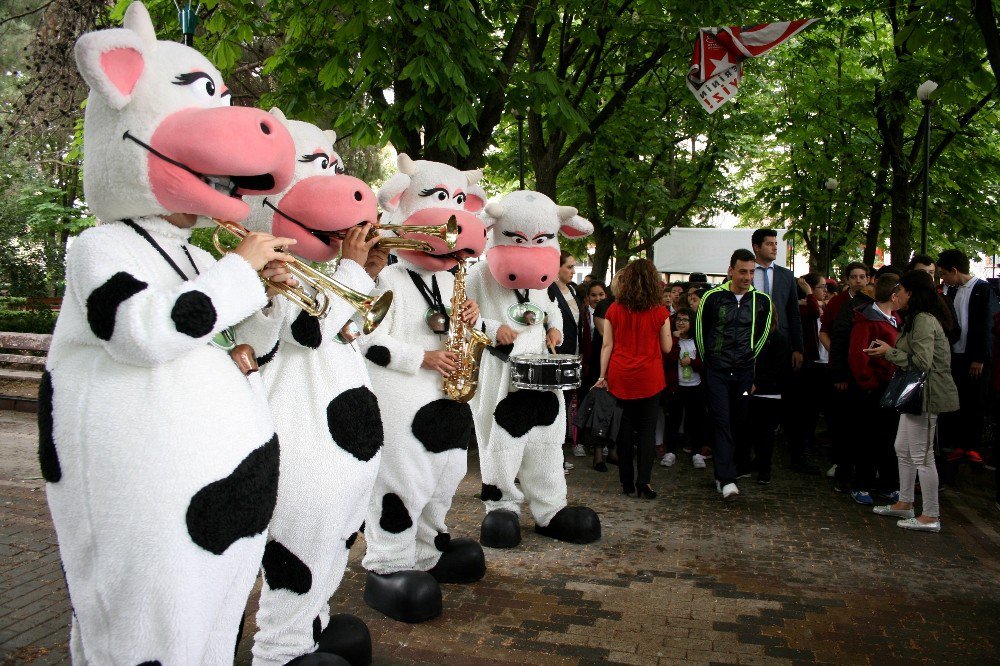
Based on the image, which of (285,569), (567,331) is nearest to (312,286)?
(285,569)

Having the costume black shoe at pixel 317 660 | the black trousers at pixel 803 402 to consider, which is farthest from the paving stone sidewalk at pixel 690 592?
the black trousers at pixel 803 402

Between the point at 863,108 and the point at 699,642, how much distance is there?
998 centimetres

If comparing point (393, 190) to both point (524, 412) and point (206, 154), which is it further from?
point (206, 154)

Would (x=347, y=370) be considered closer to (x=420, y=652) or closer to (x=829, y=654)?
(x=420, y=652)

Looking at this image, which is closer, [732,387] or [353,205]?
[353,205]

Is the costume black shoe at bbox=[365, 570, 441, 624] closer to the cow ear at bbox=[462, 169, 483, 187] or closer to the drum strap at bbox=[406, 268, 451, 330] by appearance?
the drum strap at bbox=[406, 268, 451, 330]

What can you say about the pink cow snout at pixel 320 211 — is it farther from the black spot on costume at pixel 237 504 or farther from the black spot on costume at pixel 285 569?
the black spot on costume at pixel 285 569

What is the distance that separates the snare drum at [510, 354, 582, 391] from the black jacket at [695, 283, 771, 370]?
2.09 meters

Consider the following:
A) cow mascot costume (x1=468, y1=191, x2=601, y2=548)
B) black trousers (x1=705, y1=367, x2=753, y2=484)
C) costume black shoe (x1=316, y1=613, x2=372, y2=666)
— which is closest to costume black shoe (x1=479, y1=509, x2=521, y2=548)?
cow mascot costume (x1=468, y1=191, x2=601, y2=548)

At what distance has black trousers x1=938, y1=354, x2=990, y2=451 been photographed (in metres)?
7.26

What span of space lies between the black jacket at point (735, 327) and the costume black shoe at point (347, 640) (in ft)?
13.6

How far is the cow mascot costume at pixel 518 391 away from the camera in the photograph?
527 centimetres

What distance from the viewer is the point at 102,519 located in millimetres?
2309

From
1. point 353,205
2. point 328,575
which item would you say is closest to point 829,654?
point 328,575
